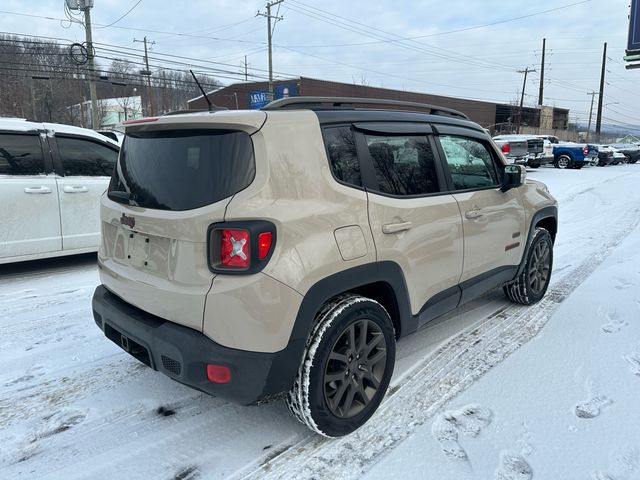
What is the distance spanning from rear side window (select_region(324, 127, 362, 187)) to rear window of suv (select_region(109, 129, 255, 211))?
495 millimetres

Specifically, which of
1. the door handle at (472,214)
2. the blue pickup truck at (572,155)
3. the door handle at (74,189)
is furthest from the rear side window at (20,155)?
the blue pickup truck at (572,155)

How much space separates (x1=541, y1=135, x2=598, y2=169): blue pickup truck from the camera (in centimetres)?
2427

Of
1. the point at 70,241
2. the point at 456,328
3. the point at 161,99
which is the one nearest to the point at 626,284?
the point at 456,328

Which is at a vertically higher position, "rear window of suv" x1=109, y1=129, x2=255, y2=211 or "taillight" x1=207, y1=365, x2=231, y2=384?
"rear window of suv" x1=109, y1=129, x2=255, y2=211

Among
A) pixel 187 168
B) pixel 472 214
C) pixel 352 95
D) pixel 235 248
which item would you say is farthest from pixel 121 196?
pixel 352 95

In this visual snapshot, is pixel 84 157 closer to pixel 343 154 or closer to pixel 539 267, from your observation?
pixel 343 154

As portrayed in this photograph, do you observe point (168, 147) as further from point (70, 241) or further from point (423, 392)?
point (70, 241)

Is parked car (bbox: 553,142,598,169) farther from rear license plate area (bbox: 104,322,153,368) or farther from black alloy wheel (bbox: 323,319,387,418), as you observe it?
rear license plate area (bbox: 104,322,153,368)

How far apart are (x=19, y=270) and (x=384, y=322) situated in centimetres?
525

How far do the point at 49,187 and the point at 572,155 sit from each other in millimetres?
25337

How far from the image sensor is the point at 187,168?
2.41 metres

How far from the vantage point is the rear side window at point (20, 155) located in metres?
5.20

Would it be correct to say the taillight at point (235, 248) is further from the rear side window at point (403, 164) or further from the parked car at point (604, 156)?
the parked car at point (604, 156)

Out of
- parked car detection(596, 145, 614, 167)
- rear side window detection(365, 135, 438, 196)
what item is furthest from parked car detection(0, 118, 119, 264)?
parked car detection(596, 145, 614, 167)
